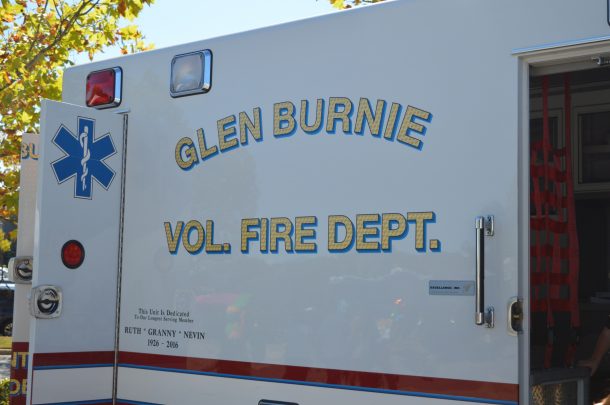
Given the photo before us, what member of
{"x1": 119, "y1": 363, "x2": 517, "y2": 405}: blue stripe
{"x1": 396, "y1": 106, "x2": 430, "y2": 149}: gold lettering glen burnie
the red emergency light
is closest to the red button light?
{"x1": 119, "y1": 363, "x2": 517, "y2": 405}: blue stripe

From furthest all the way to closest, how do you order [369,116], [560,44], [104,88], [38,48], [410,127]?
[38,48]
[104,88]
[369,116]
[410,127]
[560,44]

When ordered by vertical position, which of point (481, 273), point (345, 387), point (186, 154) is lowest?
point (345, 387)

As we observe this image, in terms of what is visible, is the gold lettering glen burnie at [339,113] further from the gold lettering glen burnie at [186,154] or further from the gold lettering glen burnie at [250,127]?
the gold lettering glen burnie at [186,154]

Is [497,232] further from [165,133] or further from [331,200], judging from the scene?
[165,133]

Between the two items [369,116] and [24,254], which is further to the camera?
[24,254]

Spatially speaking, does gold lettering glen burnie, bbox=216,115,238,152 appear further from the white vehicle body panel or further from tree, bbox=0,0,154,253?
tree, bbox=0,0,154,253

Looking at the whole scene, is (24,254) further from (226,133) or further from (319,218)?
(319,218)

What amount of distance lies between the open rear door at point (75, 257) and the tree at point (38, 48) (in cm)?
520

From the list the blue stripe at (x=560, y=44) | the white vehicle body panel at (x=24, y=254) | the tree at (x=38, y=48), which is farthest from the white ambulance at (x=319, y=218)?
the tree at (x=38, y=48)

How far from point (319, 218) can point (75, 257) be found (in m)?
1.25

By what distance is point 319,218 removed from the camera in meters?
3.51

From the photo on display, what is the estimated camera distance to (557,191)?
435 cm

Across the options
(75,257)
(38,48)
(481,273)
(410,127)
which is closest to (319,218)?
(410,127)

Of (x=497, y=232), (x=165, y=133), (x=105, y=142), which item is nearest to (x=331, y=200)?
(x=497, y=232)
